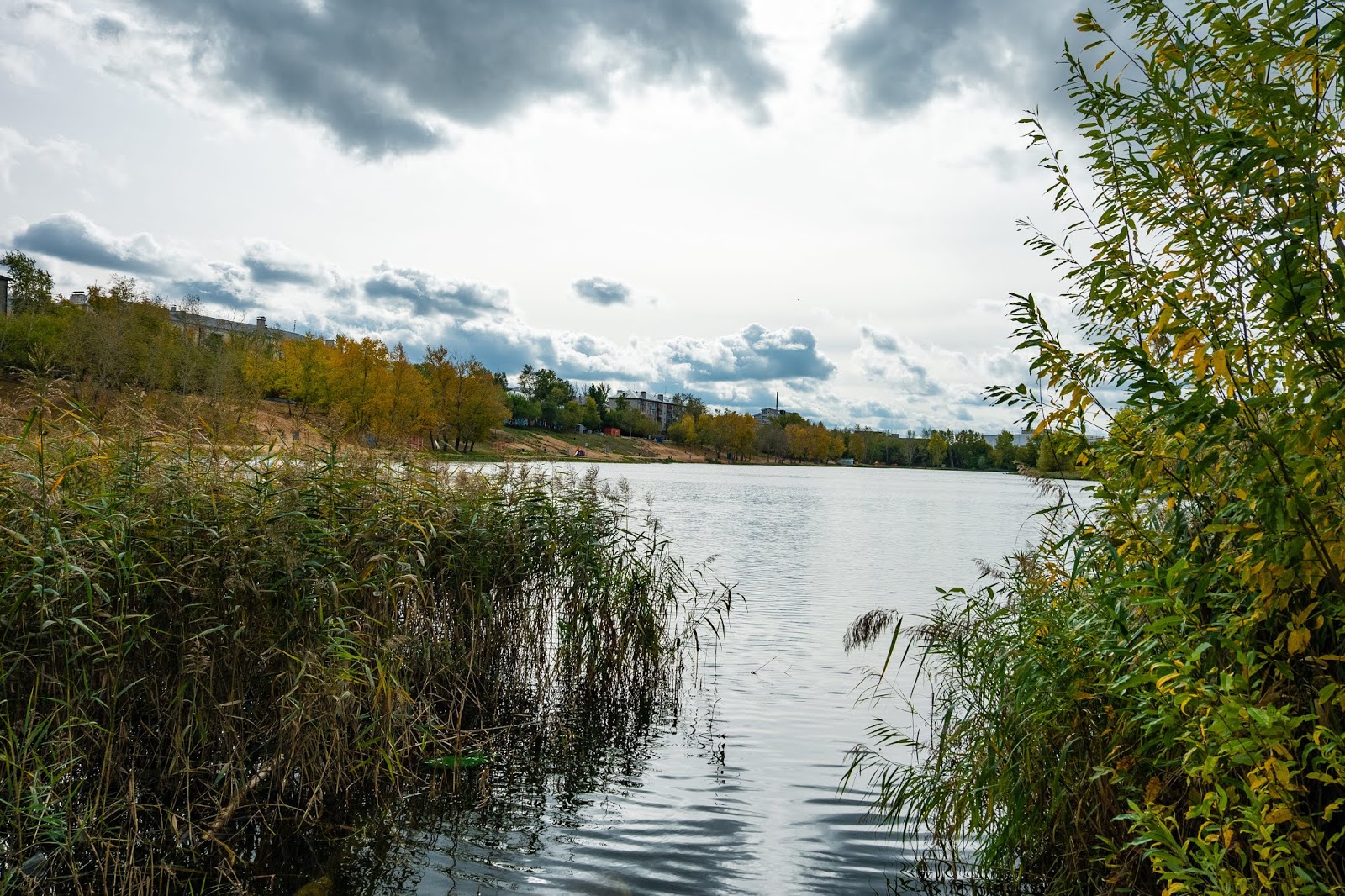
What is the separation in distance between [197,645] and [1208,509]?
6649mm

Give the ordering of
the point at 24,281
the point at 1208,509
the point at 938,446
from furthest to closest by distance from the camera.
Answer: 1. the point at 938,446
2. the point at 24,281
3. the point at 1208,509

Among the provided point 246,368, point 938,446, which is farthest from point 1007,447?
point 938,446

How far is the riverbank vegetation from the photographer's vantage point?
322 centimetres

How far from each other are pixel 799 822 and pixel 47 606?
663 centimetres

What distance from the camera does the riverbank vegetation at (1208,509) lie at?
10.6 ft

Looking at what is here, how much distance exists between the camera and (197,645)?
6117 mm

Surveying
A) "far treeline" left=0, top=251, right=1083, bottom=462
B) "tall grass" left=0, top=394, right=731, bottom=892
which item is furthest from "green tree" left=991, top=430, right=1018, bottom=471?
"tall grass" left=0, top=394, right=731, bottom=892

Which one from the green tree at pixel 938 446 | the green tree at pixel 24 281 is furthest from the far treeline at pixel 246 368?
the green tree at pixel 938 446

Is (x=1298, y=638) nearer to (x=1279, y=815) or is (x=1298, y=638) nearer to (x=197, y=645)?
(x=1279, y=815)

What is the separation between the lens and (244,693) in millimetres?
6590

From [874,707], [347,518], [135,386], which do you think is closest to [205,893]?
[347,518]

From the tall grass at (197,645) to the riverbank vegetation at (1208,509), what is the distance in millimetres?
5191

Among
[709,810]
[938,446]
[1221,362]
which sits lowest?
[709,810]

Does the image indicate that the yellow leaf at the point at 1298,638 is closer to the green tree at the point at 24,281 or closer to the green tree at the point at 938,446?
the green tree at the point at 24,281
